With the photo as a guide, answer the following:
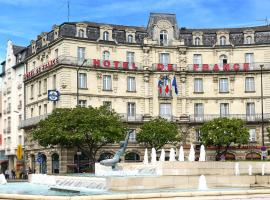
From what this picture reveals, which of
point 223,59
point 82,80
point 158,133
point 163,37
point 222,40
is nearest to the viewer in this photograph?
point 158,133

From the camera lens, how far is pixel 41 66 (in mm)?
72625

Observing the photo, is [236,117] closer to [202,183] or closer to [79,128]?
[79,128]

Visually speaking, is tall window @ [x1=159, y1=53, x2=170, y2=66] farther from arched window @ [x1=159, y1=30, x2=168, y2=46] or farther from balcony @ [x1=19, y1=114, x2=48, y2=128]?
balcony @ [x1=19, y1=114, x2=48, y2=128]

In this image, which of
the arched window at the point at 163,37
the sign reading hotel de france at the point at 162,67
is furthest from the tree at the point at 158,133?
the arched window at the point at 163,37

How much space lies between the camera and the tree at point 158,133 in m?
64.7

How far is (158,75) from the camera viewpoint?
71375 mm

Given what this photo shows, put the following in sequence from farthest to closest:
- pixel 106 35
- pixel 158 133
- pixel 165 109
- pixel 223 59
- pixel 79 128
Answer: pixel 223 59 < pixel 165 109 < pixel 106 35 < pixel 158 133 < pixel 79 128

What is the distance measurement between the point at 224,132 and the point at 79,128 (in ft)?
53.6

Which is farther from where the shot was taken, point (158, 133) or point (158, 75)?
point (158, 75)

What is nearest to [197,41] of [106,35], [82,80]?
[106,35]

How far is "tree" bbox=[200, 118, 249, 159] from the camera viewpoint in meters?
64.0

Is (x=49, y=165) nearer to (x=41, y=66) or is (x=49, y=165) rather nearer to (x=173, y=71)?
(x=41, y=66)

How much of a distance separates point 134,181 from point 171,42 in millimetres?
45405

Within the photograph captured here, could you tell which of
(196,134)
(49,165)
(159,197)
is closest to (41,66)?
(49,165)
